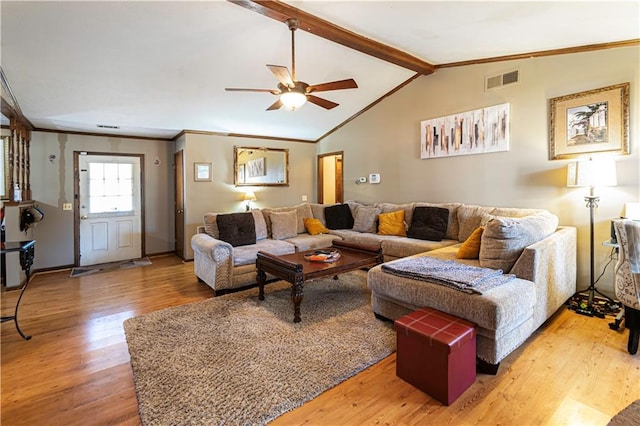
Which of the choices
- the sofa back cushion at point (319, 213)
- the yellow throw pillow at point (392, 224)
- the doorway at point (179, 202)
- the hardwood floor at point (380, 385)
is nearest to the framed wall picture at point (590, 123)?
the hardwood floor at point (380, 385)

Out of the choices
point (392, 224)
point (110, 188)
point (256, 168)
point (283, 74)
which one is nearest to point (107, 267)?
point (110, 188)

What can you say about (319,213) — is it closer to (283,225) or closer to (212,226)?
(283,225)

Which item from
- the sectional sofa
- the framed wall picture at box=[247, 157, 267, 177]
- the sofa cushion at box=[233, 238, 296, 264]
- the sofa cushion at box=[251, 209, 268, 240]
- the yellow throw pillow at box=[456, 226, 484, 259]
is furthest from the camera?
the framed wall picture at box=[247, 157, 267, 177]

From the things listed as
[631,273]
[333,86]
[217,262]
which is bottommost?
[217,262]

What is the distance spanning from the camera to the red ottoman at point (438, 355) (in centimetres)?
188

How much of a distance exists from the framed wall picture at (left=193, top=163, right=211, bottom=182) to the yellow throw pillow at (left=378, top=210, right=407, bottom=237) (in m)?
3.22

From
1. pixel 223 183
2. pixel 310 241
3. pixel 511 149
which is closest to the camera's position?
pixel 511 149

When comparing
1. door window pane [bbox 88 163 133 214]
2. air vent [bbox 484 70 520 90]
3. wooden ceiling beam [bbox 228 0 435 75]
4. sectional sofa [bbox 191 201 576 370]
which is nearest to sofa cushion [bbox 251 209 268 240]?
sectional sofa [bbox 191 201 576 370]

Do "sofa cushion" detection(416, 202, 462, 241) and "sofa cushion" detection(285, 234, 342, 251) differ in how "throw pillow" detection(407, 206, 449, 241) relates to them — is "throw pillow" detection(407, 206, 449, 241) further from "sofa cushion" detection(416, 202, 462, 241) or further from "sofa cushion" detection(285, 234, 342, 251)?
"sofa cushion" detection(285, 234, 342, 251)

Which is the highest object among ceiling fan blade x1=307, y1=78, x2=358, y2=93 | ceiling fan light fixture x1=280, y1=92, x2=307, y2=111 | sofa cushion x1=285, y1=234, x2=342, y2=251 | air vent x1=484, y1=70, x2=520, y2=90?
air vent x1=484, y1=70, x2=520, y2=90

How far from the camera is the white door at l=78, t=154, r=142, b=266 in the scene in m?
5.49

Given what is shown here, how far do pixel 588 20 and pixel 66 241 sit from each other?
24.7 ft

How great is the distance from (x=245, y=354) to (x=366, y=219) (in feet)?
11.3

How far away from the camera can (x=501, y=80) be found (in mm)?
4199
